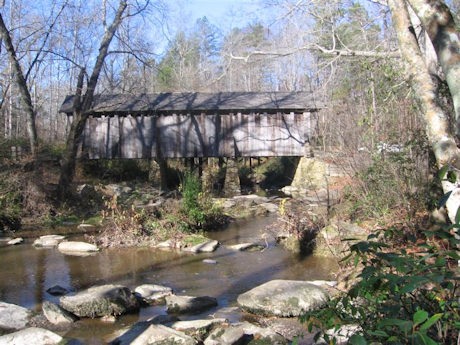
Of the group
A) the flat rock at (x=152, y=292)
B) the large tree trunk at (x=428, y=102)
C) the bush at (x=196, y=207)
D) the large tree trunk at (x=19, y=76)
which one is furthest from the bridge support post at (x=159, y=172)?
the large tree trunk at (x=428, y=102)

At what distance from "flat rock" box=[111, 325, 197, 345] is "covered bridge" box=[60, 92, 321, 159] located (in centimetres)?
1404

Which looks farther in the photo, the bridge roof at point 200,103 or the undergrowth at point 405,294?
the bridge roof at point 200,103

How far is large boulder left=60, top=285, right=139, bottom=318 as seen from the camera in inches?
208

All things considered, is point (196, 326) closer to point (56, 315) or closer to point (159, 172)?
point (56, 315)

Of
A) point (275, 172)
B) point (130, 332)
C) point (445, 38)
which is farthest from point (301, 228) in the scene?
point (275, 172)

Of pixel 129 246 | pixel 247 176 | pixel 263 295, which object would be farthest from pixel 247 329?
pixel 247 176

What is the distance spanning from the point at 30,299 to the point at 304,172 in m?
13.1

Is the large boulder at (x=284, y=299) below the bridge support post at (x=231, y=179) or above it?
below

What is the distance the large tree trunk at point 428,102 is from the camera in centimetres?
338

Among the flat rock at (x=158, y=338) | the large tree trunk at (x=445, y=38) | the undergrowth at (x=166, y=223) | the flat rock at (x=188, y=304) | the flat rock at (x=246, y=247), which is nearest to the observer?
the large tree trunk at (x=445, y=38)

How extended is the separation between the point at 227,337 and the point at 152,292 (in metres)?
2.01

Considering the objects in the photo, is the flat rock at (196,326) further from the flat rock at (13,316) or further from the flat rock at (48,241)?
the flat rock at (48,241)

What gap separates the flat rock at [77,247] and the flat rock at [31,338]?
4.43 m

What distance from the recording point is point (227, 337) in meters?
4.44
